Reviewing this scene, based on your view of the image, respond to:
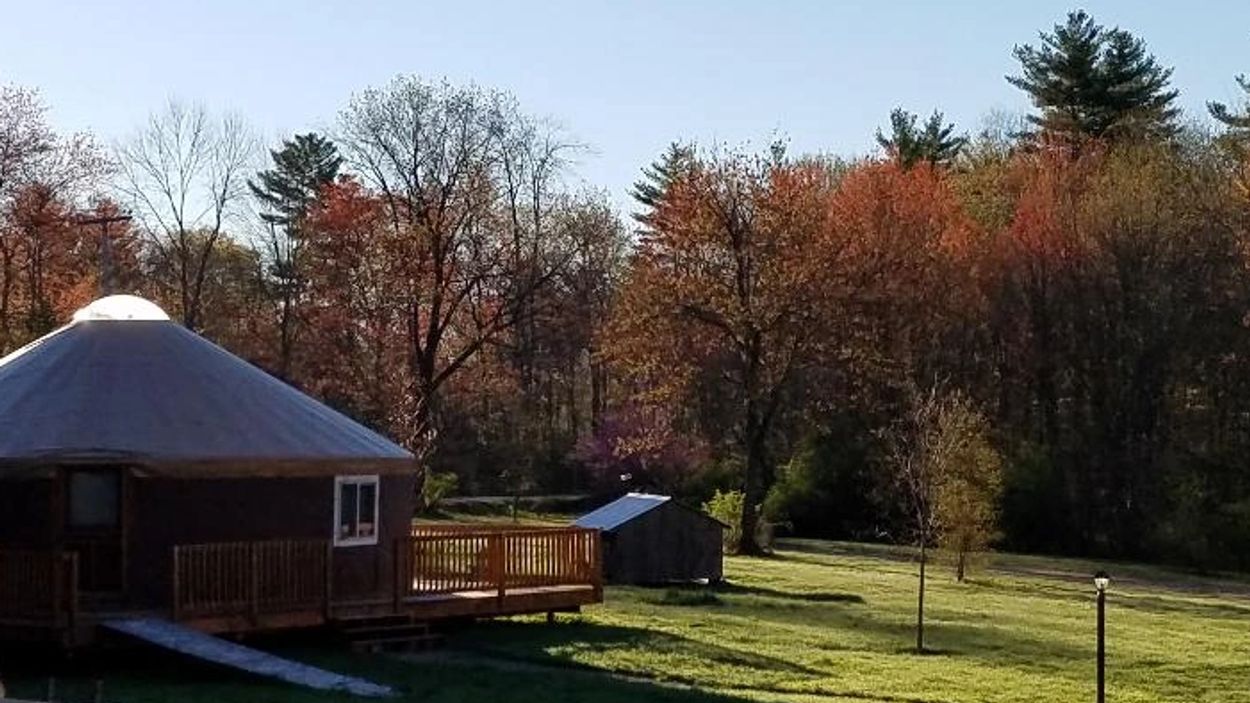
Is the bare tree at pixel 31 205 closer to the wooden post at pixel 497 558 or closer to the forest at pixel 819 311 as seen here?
the forest at pixel 819 311

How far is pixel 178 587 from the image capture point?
17.3 metres

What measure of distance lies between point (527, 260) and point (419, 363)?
4603 millimetres

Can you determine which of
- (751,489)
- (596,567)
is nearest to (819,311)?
(751,489)

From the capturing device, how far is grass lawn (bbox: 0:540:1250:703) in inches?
622

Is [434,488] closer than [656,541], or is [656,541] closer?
[656,541]

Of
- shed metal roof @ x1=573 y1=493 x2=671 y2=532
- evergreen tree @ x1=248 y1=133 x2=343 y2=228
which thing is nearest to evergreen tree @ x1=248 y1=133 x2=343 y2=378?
evergreen tree @ x1=248 y1=133 x2=343 y2=228

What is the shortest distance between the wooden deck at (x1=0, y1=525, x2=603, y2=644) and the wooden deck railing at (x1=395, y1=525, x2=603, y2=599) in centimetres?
1

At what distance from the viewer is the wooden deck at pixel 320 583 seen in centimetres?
1677

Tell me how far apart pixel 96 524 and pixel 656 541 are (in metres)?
10.4

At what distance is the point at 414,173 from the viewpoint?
45688mm

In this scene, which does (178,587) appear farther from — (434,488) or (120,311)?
(434,488)

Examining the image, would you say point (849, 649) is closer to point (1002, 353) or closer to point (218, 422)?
point (218, 422)

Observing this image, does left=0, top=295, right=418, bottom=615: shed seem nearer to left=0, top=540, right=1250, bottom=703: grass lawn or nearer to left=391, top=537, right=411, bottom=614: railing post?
left=391, top=537, right=411, bottom=614: railing post

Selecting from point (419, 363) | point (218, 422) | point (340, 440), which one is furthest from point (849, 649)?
point (419, 363)
